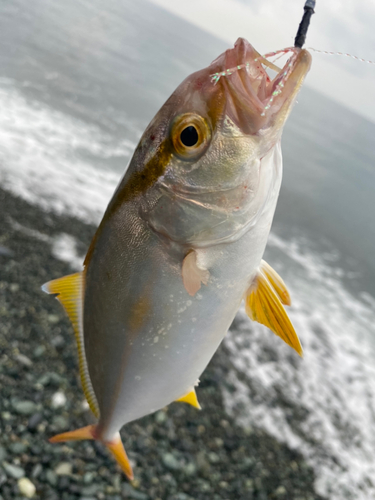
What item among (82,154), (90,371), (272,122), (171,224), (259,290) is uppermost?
(272,122)

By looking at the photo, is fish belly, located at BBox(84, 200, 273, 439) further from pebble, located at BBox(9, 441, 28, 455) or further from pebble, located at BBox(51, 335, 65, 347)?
pebble, located at BBox(51, 335, 65, 347)

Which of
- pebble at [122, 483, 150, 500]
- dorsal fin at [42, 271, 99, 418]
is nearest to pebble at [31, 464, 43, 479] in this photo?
pebble at [122, 483, 150, 500]

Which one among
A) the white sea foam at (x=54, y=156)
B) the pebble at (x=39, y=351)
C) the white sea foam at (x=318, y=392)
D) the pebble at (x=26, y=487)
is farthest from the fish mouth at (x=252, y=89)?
the white sea foam at (x=54, y=156)

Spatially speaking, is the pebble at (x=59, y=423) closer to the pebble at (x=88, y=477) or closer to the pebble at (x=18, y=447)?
the pebble at (x=18, y=447)

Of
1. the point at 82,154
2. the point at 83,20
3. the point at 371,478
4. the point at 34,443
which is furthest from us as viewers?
the point at 83,20

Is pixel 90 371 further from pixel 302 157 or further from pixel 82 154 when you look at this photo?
pixel 302 157

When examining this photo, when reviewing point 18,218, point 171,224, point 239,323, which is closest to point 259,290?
point 171,224
